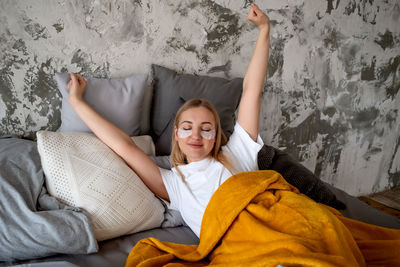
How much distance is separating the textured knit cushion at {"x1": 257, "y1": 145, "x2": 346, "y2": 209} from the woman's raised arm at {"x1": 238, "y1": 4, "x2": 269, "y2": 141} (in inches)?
8.8

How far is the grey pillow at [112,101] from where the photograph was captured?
56.4 inches

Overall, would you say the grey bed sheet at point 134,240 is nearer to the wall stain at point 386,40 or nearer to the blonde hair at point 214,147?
the blonde hair at point 214,147

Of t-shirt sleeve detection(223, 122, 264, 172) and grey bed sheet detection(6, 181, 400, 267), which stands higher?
t-shirt sleeve detection(223, 122, 264, 172)

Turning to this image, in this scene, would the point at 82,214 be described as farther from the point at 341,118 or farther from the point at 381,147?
the point at 381,147

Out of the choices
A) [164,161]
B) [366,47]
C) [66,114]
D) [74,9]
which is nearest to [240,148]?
[164,161]

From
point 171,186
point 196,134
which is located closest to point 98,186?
point 171,186

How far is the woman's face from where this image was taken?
1.26m

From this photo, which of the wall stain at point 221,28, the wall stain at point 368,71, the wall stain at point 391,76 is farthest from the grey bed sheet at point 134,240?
the wall stain at point 391,76

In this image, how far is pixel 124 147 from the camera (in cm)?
127

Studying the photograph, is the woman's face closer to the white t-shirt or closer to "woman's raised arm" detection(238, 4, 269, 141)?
the white t-shirt

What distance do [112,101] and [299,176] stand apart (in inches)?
39.4

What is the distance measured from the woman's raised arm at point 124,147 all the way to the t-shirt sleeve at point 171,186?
0.07 ft

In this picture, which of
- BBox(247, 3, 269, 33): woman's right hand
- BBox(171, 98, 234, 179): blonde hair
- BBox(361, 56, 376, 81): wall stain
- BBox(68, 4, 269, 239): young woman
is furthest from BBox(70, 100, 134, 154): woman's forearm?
BBox(361, 56, 376, 81): wall stain

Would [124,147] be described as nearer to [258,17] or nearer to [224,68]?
[258,17]
